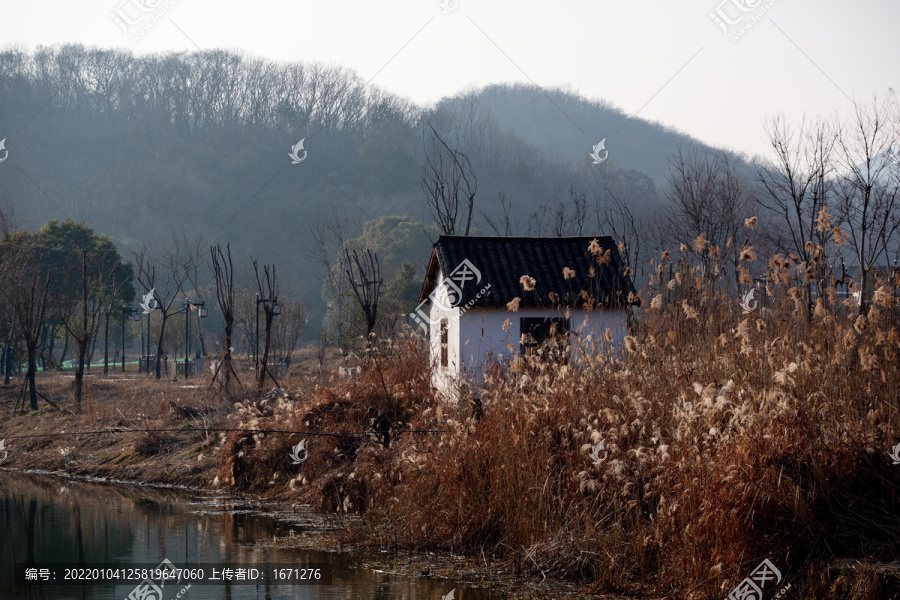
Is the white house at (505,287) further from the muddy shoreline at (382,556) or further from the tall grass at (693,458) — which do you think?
the tall grass at (693,458)

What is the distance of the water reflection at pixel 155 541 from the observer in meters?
8.02

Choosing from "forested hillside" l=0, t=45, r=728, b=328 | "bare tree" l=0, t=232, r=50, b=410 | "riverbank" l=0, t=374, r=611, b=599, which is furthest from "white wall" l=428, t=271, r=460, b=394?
"forested hillside" l=0, t=45, r=728, b=328

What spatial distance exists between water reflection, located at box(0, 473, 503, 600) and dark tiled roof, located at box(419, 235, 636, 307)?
5.99 m

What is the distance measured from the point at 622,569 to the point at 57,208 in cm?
6434

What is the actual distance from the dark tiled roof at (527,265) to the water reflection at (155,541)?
5.99m

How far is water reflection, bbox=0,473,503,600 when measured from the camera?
26.3 feet

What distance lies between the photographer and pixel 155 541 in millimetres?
10320

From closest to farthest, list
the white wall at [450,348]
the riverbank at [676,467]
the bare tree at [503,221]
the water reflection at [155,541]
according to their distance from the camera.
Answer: the riverbank at [676,467] < the water reflection at [155,541] < the white wall at [450,348] < the bare tree at [503,221]

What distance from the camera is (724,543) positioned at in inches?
265

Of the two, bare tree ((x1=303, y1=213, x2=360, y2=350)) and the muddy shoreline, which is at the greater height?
bare tree ((x1=303, y1=213, x2=360, y2=350))

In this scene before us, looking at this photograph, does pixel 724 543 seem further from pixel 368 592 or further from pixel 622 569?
pixel 368 592

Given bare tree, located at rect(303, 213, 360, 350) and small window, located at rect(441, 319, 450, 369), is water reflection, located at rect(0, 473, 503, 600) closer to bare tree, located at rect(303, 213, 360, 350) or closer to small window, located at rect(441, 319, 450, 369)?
small window, located at rect(441, 319, 450, 369)

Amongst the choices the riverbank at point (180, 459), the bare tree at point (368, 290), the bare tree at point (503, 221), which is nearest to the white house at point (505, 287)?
the bare tree at point (368, 290)

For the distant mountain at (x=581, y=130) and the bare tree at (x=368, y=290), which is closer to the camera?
the bare tree at (x=368, y=290)
